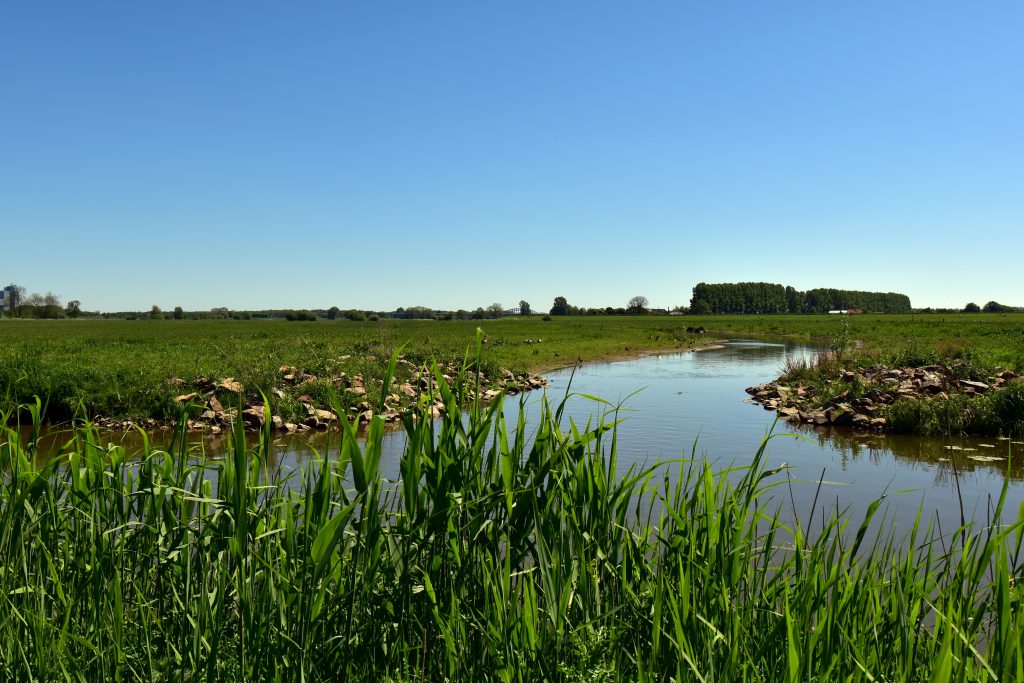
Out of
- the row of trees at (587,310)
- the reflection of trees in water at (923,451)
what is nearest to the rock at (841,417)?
the reflection of trees in water at (923,451)

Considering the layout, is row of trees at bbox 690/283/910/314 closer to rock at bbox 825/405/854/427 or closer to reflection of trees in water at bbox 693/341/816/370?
reflection of trees in water at bbox 693/341/816/370

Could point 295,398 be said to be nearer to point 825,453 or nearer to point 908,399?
point 825,453

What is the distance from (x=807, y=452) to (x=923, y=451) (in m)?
2.16

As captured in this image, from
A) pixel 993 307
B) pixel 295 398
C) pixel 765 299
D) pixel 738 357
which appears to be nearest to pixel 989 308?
pixel 993 307

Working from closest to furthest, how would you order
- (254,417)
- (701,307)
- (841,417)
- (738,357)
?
(254,417) < (841,417) < (738,357) < (701,307)

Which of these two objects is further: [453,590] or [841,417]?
[841,417]

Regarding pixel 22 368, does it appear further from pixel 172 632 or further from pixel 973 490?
pixel 973 490

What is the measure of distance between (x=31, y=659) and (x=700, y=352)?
38716 mm

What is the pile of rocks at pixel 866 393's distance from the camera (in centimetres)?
1495

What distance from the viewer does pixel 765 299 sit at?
518 ft

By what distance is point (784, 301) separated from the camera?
16062 centimetres

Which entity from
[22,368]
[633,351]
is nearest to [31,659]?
[22,368]

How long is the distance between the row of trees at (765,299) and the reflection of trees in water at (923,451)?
13967cm

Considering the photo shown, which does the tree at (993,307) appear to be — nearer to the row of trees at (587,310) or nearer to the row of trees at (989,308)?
the row of trees at (989,308)
